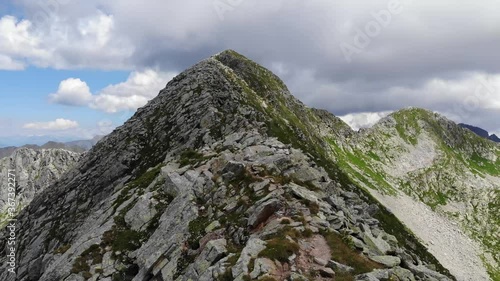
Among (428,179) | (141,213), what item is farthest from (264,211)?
(428,179)

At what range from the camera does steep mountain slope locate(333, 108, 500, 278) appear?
421 ft

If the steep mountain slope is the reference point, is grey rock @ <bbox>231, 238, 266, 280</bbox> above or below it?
below

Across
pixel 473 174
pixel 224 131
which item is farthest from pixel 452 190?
pixel 224 131

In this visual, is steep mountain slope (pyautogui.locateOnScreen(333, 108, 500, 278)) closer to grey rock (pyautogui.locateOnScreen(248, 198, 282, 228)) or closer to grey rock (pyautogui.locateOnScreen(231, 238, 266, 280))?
grey rock (pyautogui.locateOnScreen(248, 198, 282, 228))

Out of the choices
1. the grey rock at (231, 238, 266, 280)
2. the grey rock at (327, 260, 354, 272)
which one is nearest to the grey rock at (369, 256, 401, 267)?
→ the grey rock at (327, 260, 354, 272)

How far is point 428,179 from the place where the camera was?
6403 inches

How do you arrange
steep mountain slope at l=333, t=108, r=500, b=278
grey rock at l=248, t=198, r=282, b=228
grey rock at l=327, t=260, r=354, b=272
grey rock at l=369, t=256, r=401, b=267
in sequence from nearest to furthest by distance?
grey rock at l=327, t=260, r=354, b=272, grey rock at l=369, t=256, r=401, b=267, grey rock at l=248, t=198, r=282, b=228, steep mountain slope at l=333, t=108, r=500, b=278

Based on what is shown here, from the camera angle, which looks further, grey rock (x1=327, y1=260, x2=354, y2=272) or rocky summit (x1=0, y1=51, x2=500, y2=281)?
rocky summit (x1=0, y1=51, x2=500, y2=281)

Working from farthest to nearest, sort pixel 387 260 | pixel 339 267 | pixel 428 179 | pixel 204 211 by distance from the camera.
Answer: pixel 428 179 < pixel 204 211 < pixel 387 260 < pixel 339 267

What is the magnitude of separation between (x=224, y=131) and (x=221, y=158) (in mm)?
15959

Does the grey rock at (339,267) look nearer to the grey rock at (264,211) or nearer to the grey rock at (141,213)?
the grey rock at (264,211)

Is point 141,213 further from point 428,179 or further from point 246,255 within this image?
point 428,179

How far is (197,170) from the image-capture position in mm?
39750

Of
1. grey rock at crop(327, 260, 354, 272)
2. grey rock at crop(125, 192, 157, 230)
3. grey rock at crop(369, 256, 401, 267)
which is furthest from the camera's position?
grey rock at crop(125, 192, 157, 230)
